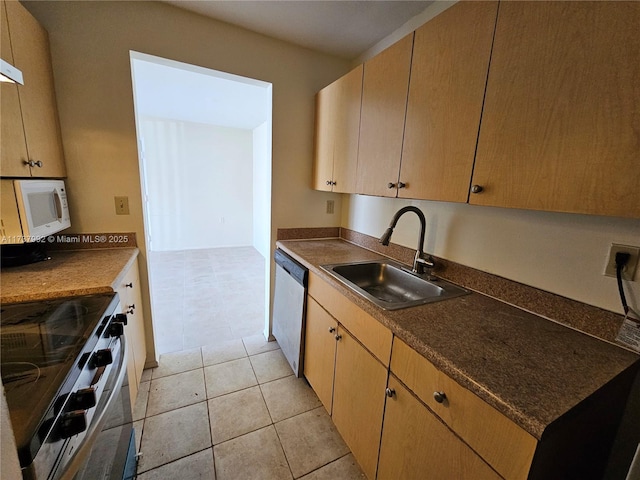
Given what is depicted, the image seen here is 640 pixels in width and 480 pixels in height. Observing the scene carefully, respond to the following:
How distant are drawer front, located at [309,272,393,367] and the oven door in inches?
37.6

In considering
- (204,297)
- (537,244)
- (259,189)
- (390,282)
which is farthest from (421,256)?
(259,189)

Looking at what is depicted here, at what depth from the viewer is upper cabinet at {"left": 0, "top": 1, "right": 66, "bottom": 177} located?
1.09 meters

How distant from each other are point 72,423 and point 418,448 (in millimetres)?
1005

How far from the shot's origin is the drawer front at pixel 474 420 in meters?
0.61

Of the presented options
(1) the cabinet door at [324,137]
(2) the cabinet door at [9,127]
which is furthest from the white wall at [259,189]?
(2) the cabinet door at [9,127]

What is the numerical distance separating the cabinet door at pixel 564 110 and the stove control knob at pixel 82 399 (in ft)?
4.52

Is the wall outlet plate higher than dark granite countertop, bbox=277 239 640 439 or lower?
higher

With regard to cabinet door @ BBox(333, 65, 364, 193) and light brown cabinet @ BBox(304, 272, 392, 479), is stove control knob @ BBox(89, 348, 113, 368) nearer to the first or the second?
light brown cabinet @ BBox(304, 272, 392, 479)

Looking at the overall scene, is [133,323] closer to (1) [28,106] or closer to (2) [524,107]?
(1) [28,106]

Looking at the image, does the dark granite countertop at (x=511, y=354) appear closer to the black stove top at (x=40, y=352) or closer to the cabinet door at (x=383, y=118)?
the cabinet door at (x=383, y=118)

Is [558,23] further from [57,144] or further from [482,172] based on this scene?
[57,144]

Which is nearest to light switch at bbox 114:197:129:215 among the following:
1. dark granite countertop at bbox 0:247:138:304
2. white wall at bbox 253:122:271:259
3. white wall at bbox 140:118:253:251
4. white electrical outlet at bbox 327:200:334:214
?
dark granite countertop at bbox 0:247:138:304

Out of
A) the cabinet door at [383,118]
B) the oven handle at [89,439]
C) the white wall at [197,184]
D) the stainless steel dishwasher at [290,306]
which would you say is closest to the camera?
the oven handle at [89,439]

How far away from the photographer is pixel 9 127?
1103 millimetres
